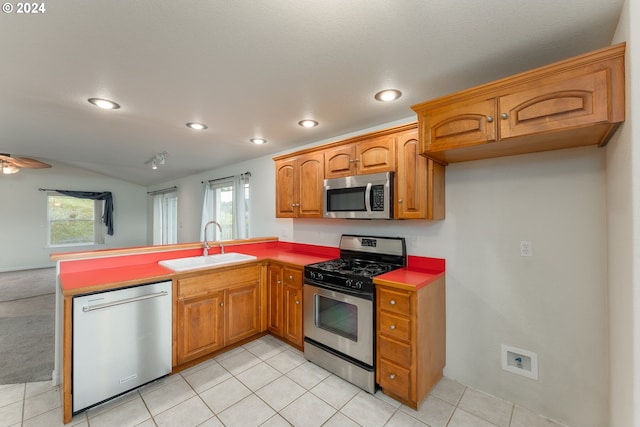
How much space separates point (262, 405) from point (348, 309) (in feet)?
3.12

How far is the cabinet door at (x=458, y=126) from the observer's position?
157 centimetres

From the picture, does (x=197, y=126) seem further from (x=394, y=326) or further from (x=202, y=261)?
(x=394, y=326)

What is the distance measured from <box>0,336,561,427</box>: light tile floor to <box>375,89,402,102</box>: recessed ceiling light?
2.35 m

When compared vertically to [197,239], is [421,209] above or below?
above

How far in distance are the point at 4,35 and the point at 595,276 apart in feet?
11.9

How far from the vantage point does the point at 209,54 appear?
1523 millimetres

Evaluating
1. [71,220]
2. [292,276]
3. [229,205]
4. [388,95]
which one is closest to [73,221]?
[71,220]

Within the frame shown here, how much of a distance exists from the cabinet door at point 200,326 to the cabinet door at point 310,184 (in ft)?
4.09

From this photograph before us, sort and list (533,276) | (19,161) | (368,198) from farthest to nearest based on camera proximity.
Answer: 1. (19,161)
2. (368,198)
3. (533,276)

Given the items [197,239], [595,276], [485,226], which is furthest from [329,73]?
[197,239]

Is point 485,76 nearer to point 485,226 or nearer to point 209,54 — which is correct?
point 485,226

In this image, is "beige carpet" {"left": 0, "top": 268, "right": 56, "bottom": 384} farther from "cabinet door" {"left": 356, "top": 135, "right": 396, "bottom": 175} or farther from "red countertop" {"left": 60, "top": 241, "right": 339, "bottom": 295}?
"cabinet door" {"left": 356, "top": 135, "right": 396, "bottom": 175}

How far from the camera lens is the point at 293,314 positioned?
2678mm

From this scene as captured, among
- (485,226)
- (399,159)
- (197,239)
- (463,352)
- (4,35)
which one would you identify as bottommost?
(463,352)
